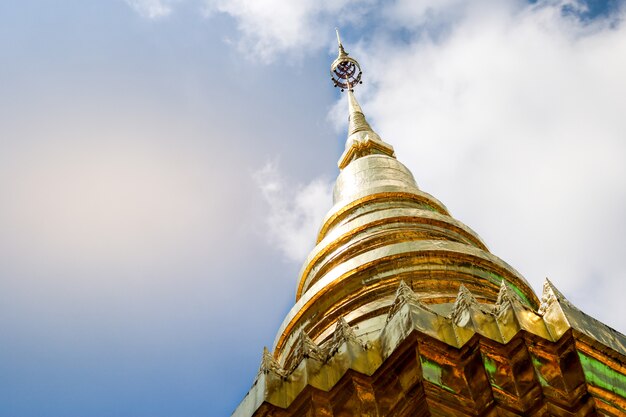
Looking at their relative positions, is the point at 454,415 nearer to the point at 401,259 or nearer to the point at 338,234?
the point at 401,259

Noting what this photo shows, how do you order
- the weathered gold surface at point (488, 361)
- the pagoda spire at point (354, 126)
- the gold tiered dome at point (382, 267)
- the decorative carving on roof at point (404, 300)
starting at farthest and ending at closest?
the pagoda spire at point (354, 126), the gold tiered dome at point (382, 267), the decorative carving on roof at point (404, 300), the weathered gold surface at point (488, 361)

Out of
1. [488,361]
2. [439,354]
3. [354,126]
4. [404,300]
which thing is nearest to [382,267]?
[404,300]

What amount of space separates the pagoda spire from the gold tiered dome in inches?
168

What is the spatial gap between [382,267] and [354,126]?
9.01 m

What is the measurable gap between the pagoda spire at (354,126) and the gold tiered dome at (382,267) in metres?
4.27

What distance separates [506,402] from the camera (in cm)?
707

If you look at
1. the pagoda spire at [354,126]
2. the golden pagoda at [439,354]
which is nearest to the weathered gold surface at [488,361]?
the golden pagoda at [439,354]

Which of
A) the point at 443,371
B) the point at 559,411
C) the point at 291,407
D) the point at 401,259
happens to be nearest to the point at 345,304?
the point at 401,259

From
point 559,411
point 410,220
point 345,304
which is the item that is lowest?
point 559,411

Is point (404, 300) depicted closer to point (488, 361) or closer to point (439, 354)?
point (439, 354)

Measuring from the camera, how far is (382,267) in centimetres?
1098

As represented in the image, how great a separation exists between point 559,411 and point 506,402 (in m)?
0.37

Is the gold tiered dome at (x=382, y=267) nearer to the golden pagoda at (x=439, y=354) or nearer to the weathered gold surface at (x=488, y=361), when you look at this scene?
the golden pagoda at (x=439, y=354)

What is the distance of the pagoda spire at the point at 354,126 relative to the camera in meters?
18.2
